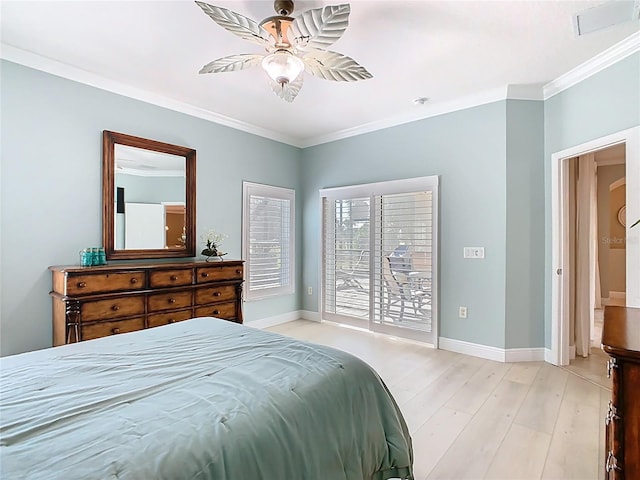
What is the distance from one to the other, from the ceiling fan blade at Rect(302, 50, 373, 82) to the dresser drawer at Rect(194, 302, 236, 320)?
96.8 inches

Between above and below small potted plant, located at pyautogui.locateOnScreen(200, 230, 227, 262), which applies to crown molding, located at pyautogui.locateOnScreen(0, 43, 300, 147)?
above

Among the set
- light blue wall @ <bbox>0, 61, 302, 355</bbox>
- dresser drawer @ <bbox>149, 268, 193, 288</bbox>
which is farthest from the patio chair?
light blue wall @ <bbox>0, 61, 302, 355</bbox>

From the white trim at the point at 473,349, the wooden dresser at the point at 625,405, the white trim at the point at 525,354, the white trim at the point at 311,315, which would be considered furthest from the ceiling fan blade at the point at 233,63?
the white trim at the point at 311,315

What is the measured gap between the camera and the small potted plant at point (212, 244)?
3.75 meters

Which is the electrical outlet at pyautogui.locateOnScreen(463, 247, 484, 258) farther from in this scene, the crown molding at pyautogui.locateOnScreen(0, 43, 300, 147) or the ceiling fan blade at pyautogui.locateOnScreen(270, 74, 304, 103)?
the crown molding at pyautogui.locateOnScreen(0, 43, 300, 147)

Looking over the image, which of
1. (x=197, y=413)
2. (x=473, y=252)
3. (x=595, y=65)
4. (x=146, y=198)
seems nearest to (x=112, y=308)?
(x=146, y=198)

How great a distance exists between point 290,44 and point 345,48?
0.70 meters

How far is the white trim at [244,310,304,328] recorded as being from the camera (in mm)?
4531

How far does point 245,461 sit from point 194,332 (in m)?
A: 1.06

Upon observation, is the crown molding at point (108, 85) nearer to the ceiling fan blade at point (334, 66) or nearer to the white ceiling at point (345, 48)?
the white ceiling at point (345, 48)

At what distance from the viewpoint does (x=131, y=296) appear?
288cm

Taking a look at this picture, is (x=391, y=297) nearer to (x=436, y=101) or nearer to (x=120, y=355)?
(x=436, y=101)

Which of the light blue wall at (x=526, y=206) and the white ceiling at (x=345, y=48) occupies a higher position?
the white ceiling at (x=345, y=48)

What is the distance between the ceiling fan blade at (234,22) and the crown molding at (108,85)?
6.28 ft
